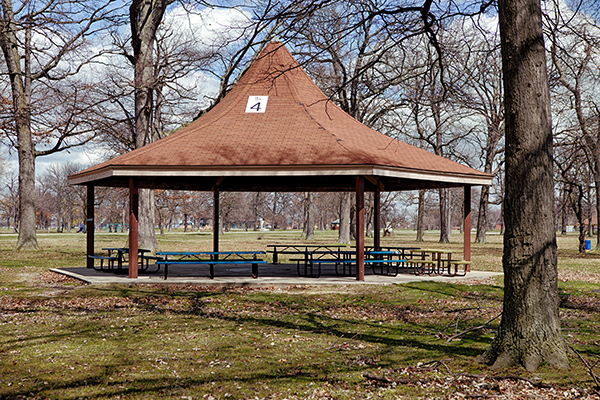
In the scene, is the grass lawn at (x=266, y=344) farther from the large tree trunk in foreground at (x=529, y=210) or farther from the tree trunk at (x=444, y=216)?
the tree trunk at (x=444, y=216)

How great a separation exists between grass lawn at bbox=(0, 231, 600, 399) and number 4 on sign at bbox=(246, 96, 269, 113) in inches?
228

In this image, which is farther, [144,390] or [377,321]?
[377,321]

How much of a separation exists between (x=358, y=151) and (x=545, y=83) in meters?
7.31

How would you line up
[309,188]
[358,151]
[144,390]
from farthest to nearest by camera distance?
[309,188]
[358,151]
[144,390]

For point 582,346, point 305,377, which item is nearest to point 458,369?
point 305,377

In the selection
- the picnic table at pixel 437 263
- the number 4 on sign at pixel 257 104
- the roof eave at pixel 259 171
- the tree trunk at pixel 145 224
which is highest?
the number 4 on sign at pixel 257 104

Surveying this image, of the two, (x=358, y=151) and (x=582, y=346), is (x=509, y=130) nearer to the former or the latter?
(x=582, y=346)

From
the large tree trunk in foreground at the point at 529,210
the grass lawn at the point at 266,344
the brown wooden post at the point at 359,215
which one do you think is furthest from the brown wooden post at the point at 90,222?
the large tree trunk in foreground at the point at 529,210

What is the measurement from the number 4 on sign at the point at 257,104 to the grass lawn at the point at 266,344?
19.0 ft

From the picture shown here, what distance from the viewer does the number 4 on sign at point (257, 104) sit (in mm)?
15203

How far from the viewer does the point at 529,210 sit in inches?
212

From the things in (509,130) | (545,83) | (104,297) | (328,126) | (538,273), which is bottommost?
(104,297)

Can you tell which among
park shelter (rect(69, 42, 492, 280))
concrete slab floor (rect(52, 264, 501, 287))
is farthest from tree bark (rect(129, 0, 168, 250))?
concrete slab floor (rect(52, 264, 501, 287))

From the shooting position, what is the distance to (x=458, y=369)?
550 centimetres
